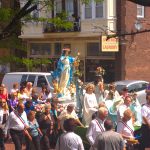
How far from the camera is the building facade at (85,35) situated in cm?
3566

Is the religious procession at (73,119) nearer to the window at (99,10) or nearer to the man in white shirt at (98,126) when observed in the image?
the man in white shirt at (98,126)

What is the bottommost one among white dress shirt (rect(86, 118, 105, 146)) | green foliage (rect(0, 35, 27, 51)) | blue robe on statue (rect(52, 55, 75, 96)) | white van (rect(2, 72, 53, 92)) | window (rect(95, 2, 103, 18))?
white van (rect(2, 72, 53, 92))

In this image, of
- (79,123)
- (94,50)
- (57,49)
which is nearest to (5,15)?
(79,123)

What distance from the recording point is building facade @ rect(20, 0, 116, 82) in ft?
117

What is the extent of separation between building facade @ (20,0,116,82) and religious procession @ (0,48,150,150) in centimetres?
1657

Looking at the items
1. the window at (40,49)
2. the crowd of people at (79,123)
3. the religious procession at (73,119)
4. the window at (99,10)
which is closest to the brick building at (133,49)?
the window at (99,10)

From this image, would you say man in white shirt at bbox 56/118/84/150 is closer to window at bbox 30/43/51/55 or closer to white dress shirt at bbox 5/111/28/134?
white dress shirt at bbox 5/111/28/134

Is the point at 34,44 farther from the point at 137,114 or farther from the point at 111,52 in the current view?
the point at 137,114

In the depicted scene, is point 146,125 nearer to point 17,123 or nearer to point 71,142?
point 17,123

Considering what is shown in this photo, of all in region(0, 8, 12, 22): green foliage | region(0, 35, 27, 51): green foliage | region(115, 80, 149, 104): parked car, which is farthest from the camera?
region(115, 80, 149, 104): parked car

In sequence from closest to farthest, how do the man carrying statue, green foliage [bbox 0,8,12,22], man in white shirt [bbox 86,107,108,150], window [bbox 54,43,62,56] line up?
man in white shirt [bbox 86,107,108,150], green foliage [bbox 0,8,12,22], the man carrying statue, window [bbox 54,43,62,56]

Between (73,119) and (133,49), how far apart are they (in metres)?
28.0

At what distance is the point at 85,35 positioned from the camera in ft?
119

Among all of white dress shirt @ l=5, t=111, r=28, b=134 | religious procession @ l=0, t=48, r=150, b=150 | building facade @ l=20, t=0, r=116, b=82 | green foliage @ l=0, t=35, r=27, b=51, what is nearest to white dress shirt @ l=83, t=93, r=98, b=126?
religious procession @ l=0, t=48, r=150, b=150
